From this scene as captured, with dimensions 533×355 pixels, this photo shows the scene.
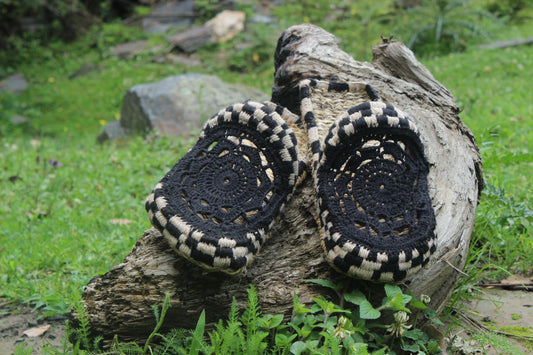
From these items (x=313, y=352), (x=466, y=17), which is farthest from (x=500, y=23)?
(x=313, y=352)

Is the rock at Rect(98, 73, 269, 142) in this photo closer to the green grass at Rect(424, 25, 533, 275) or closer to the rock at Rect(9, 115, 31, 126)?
the rock at Rect(9, 115, 31, 126)

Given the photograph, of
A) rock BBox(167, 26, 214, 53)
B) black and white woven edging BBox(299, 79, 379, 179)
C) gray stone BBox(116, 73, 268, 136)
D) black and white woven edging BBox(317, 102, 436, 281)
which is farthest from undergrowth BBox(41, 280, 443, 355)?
rock BBox(167, 26, 214, 53)

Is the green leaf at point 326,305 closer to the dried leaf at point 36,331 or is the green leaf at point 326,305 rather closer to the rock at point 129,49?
the dried leaf at point 36,331

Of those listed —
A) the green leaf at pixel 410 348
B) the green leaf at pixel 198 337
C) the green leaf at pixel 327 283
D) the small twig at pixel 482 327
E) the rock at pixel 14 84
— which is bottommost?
the rock at pixel 14 84

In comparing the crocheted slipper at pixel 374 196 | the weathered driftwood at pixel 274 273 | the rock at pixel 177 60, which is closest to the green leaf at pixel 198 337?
the weathered driftwood at pixel 274 273

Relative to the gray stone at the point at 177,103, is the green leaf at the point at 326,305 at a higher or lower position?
higher

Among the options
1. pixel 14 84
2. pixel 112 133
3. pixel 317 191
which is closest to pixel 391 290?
pixel 317 191
